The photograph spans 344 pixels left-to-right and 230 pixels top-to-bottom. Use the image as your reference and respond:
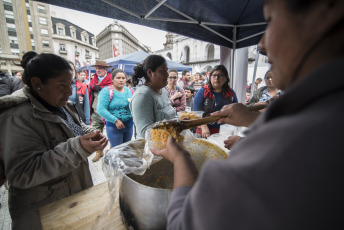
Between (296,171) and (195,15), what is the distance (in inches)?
143

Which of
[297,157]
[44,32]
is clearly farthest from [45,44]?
[297,157]

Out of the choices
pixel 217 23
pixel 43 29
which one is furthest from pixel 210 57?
pixel 43 29

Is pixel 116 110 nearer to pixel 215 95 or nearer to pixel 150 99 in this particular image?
pixel 150 99

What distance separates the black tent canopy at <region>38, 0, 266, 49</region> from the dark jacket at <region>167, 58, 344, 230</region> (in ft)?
8.96

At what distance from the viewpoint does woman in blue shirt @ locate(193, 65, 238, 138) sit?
3.00 metres

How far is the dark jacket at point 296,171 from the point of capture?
26 centimetres

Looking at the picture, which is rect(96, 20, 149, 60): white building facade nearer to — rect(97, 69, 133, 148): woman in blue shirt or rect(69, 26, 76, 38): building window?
rect(69, 26, 76, 38): building window

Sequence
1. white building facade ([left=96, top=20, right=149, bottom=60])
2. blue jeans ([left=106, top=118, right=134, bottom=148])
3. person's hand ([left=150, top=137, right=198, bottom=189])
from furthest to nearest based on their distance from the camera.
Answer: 1. white building facade ([left=96, top=20, right=149, bottom=60])
2. blue jeans ([left=106, top=118, right=134, bottom=148])
3. person's hand ([left=150, top=137, right=198, bottom=189])

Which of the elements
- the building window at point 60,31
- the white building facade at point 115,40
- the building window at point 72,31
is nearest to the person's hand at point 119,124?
the white building facade at point 115,40

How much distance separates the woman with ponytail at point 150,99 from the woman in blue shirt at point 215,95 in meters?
1.20

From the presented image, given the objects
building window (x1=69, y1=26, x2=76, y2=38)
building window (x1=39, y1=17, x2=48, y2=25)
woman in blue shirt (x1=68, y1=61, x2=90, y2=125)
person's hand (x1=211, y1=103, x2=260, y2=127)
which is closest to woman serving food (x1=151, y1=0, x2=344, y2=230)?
person's hand (x1=211, y1=103, x2=260, y2=127)

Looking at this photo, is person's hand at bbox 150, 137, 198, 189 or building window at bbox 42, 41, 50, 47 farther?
building window at bbox 42, 41, 50, 47

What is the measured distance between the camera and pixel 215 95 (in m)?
3.06

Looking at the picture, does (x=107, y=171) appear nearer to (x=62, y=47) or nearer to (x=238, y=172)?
(x=238, y=172)
